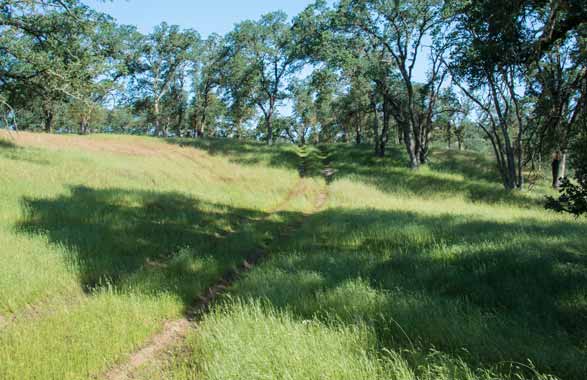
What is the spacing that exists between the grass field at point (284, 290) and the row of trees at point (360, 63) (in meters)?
2.08

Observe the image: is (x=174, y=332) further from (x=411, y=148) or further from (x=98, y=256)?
(x=411, y=148)

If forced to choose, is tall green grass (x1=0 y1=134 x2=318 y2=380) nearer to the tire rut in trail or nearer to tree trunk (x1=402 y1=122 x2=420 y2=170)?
the tire rut in trail

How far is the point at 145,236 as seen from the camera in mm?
7836

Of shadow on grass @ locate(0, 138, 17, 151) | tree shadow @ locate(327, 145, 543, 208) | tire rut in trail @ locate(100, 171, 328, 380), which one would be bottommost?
tire rut in trail @ locate(100, 171, 328, 380)

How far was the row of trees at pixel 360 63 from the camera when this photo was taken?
19.3ft

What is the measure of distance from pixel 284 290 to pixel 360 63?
20.2 metres

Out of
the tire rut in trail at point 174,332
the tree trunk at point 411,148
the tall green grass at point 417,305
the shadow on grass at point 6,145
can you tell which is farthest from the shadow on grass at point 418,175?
the shadow on grass at point 6,145

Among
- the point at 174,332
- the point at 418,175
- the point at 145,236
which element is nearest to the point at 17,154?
the point at 145,236

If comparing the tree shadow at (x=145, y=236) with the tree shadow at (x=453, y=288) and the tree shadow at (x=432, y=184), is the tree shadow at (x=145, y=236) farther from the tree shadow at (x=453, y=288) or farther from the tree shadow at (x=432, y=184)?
the tree shadow at (x=432, y=184)

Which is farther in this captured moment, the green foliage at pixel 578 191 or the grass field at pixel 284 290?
the green foliage at pixel 578 191

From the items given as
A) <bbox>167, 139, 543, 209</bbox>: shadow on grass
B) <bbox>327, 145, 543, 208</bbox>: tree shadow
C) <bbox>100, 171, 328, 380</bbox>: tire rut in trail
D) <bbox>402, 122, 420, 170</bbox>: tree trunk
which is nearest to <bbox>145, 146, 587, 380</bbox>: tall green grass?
<bbox>100, 171, 328, 380</bbox>: tire rut in trail

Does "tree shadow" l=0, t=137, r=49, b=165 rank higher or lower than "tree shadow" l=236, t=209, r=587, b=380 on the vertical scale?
higher

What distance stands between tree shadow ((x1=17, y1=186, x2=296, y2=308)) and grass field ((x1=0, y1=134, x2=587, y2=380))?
0.05 metres

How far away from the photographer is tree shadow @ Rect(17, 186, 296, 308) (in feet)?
18.5
